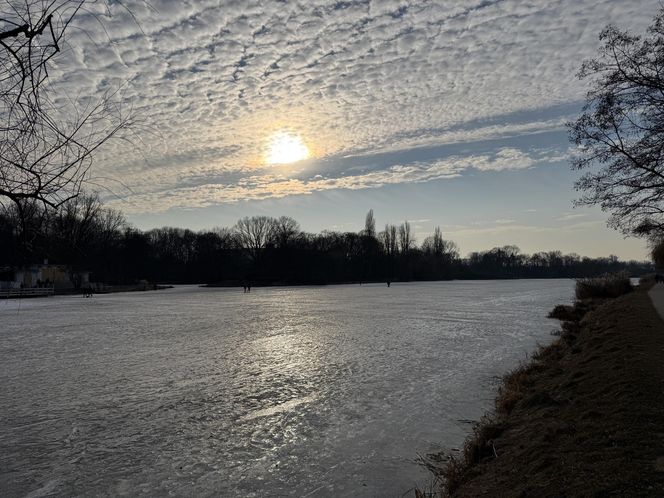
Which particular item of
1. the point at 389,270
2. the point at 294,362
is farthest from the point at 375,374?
the point at 389,270

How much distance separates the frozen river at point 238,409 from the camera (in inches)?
242

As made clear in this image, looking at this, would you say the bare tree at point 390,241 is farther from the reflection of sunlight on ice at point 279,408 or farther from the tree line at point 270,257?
the reflection of sunlight on ice at point 279,408

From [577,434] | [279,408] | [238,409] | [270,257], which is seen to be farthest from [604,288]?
[270,257]

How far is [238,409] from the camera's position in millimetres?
9070

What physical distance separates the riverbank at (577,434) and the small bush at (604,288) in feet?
90.2

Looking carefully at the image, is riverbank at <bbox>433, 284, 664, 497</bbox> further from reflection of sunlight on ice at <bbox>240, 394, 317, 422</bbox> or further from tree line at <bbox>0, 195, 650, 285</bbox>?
tree line at <bbox>0, 195, 650, 285</bbox>

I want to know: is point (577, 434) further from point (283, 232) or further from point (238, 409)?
point (283, 232)

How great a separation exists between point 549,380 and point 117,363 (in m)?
11.4

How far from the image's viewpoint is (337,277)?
121 m

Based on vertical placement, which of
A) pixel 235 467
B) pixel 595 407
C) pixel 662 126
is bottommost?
pixel 235 467

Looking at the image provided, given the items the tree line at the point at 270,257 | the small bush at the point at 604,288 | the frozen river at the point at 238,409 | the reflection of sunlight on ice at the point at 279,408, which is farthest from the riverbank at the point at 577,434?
the tree line at the point at 270,257

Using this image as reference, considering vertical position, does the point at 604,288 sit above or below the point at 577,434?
above

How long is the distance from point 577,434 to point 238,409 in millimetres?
5868

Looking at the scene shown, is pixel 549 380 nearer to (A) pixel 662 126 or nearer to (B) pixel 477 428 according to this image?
(B) pixel 477 428
